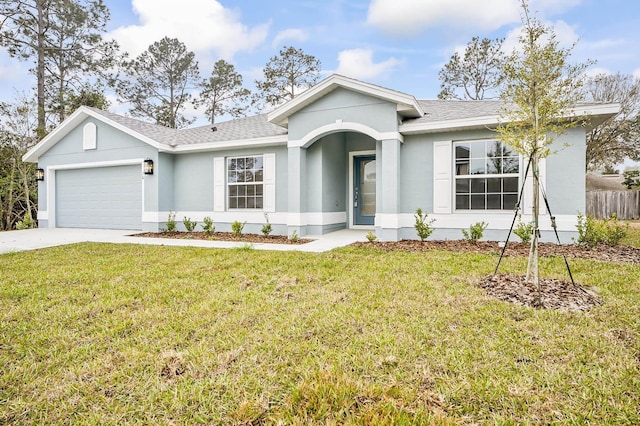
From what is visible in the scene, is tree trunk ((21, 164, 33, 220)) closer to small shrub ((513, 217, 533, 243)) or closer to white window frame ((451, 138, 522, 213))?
white window frame ((451, 138, 522, 213))

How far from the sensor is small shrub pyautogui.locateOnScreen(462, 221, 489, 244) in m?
7.45

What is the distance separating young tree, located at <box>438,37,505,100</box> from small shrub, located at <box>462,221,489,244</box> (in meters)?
14.9

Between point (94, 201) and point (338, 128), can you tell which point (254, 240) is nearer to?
point (338, 128)

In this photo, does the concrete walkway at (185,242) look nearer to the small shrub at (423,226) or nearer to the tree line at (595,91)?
the small shrub at (423,226)

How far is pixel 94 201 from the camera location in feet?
38.6

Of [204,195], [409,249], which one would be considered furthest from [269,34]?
[409,249]

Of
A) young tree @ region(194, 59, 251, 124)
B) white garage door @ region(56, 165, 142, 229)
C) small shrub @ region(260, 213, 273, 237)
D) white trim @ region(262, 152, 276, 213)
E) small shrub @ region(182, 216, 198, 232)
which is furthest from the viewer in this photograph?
young tree @ region(194, 59, 251, 124)

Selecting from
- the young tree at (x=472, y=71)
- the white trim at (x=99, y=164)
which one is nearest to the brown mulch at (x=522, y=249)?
the white trim at (x=99, y=164)

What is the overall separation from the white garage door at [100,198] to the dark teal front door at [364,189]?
681 cm

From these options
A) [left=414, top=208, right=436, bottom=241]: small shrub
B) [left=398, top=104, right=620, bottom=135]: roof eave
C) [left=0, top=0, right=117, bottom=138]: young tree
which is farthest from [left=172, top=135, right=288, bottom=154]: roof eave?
[left=0, top=0, right=117, bottom=138]: young tree

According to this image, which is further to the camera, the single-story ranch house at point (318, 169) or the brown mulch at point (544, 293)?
the single-story ranch house at point (318, 169)

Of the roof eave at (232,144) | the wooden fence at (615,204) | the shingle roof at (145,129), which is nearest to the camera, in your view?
the roof eave at (232,144)

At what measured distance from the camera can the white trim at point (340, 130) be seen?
800cm

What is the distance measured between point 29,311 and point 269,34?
54.9 feet
